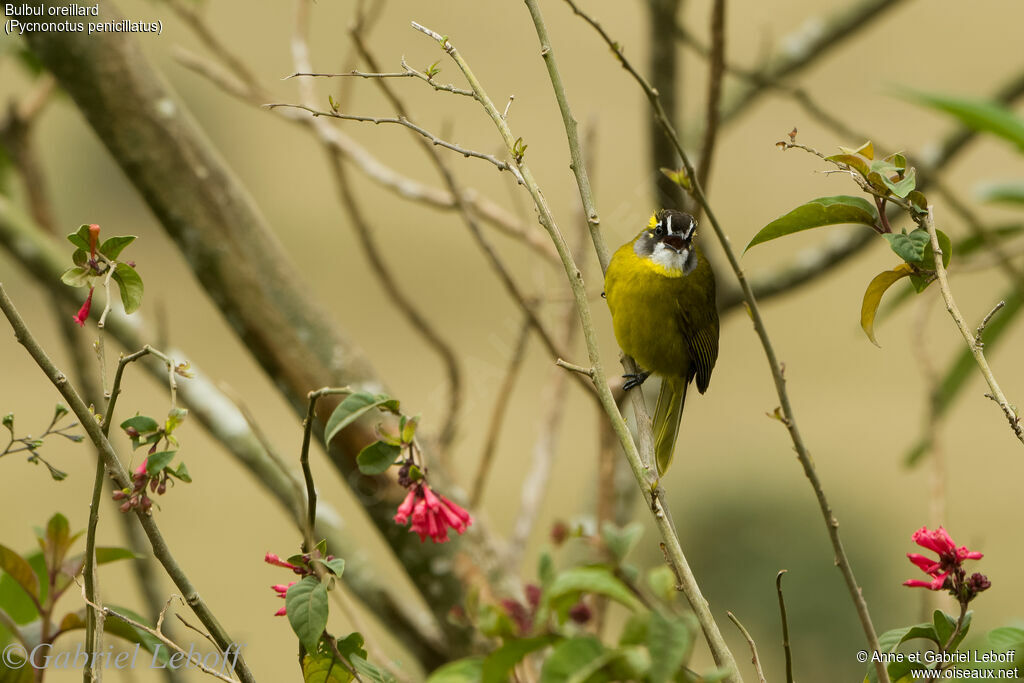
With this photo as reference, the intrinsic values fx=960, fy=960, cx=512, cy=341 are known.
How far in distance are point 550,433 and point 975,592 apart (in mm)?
860

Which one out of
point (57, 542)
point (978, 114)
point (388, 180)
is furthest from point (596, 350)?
point (388, 180)

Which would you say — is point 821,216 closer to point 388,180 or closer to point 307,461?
point 307,461

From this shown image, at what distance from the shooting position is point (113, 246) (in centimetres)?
54

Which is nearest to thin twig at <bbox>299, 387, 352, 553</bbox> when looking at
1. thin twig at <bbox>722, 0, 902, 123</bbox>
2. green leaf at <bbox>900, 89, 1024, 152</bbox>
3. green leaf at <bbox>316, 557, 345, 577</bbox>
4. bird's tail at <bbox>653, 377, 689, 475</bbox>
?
green leaf at <bbox>316, 557, 345, 577</bbox>

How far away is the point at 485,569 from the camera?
1.09 m

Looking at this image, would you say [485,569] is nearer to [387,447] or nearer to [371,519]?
[371,519]

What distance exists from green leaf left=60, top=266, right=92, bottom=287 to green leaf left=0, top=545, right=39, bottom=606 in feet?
0.57

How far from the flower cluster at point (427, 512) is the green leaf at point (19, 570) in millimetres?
231

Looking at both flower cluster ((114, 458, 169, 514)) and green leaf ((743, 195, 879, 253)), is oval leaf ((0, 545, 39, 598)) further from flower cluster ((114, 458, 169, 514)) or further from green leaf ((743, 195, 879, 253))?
green leaf ((743, 195, 879, 253))

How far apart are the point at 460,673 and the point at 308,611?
9 centimetres

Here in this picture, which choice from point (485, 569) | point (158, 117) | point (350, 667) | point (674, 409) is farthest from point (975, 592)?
point (158, 117)

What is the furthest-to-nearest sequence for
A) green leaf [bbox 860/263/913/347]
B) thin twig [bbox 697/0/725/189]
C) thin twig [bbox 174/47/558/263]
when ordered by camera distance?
1. thin twig [bbox 174/47/558/263]
2. thin twig [bbox 697/0/725/189]
3. green leaf [bbox 860/263/913/347]

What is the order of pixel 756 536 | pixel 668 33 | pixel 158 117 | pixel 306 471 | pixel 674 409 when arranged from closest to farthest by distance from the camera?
pixel 306 471, pixel 158 117, pixel 674 409, pixel 668 33, pixel 756 536

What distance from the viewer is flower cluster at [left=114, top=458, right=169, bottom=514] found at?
482 millimetres
